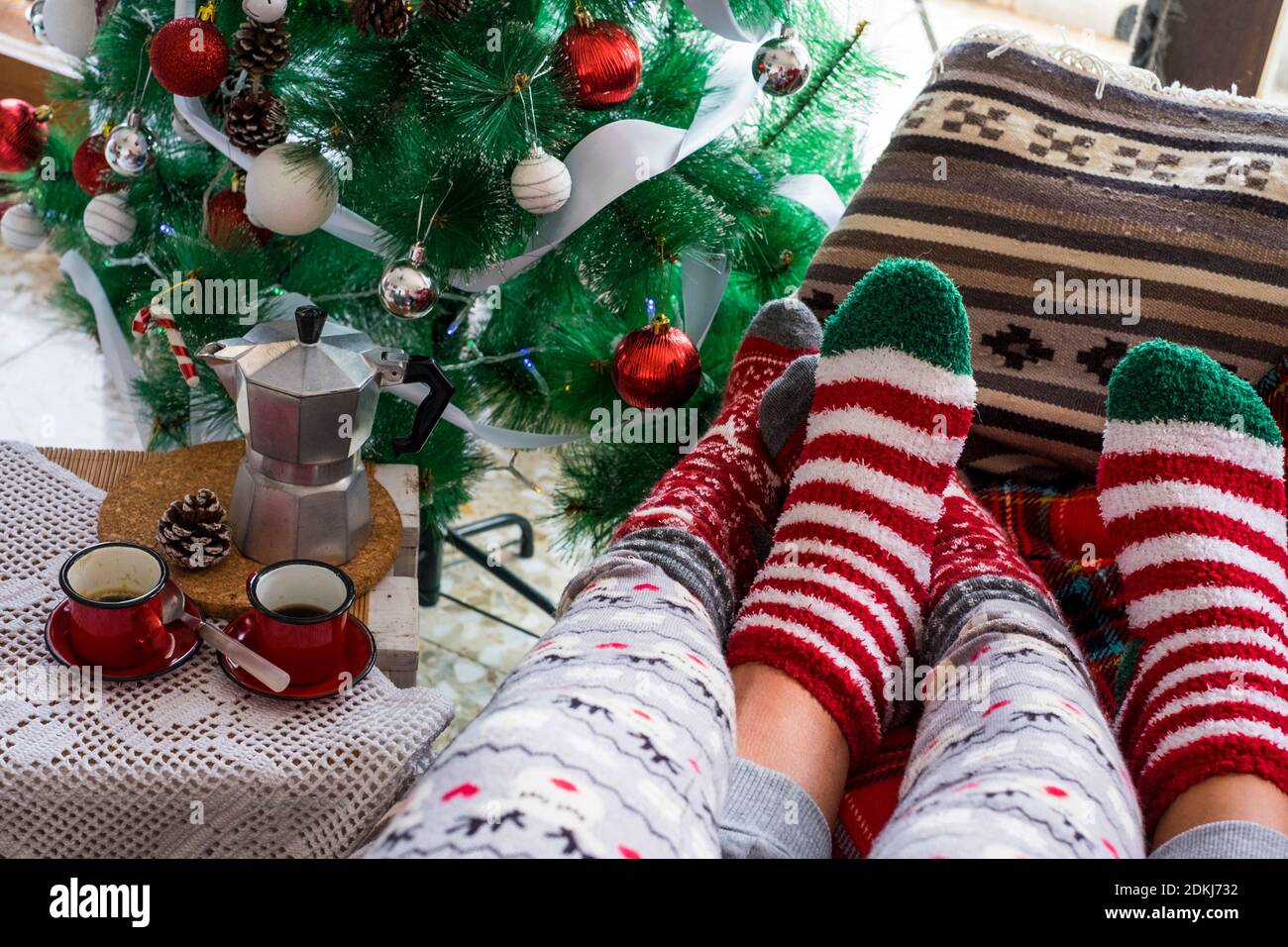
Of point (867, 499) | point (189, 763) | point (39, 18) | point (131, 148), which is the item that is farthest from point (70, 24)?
point (867, 499)

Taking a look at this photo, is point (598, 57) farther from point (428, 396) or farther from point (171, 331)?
point (171, 331)

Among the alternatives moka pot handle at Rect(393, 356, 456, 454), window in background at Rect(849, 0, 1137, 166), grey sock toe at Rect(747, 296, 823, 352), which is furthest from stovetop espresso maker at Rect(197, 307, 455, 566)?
Result: window in background at Rect(849, 0, 1137, 166)

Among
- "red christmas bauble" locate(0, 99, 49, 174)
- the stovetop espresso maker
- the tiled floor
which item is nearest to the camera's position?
the stovetop espresso maker

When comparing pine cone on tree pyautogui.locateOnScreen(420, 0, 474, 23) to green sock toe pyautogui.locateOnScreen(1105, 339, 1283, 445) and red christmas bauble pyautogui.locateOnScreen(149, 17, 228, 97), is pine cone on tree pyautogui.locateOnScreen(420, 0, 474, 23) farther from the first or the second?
green sock toe pyautogui.locateOnScreen(1105, 339, 1283, 445)

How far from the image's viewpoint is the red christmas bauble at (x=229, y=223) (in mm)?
975

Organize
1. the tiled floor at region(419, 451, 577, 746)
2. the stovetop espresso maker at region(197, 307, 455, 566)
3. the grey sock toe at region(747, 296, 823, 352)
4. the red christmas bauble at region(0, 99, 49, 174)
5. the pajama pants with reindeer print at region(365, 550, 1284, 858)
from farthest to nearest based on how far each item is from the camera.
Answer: the tiled floor at region(419, 451, 577, 746) → the red christmas bauble at region(0, 99, 49, 174) → the grey sock toe at region(747, 296, 823, 352) → the stovetop espresso maker at region(197, 307, 455, 566) → the pajama pants with reindeer print at region(365, 550, 1284, 858)

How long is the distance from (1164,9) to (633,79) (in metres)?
0.73

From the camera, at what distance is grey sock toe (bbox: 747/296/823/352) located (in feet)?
3.22

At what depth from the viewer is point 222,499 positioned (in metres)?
0.88

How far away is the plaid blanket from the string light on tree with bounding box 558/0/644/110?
45cm

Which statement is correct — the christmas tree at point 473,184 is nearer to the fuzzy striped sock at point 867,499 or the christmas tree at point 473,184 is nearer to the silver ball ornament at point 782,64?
the silver ball ornament at point 782,64
